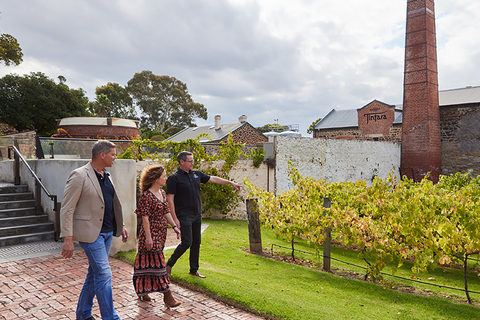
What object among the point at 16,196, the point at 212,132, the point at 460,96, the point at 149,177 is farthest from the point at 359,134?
the point at 149,177

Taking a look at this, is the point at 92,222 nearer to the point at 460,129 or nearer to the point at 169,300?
the point at 169,300

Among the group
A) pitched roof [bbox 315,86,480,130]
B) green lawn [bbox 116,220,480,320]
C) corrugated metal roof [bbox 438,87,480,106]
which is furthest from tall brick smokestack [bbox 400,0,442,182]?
green lawn [bbox 116,220,480,320]

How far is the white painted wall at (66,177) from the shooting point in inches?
253

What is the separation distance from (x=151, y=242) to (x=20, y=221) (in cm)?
524

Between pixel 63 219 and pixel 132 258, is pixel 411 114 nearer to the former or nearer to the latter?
pixel 132 258

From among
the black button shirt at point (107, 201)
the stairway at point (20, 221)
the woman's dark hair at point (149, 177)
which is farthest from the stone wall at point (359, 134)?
the black button shirt at point (107, 201)

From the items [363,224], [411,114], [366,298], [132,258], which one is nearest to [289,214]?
[363,224]

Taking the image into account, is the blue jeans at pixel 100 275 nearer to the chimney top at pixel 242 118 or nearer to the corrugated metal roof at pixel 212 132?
the corrugated metal roof at pixel 212 132

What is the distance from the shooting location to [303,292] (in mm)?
4957

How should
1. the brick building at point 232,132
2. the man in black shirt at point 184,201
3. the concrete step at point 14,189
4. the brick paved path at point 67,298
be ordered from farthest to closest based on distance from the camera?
1. the brick building at point 232,132
2. the concrete step at point 14,189
3. the man in black shirt at point 184,201
4. the brick paved path at point 67,298

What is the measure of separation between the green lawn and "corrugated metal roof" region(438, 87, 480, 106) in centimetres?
1698

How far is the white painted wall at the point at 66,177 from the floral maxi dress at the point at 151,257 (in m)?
2.29

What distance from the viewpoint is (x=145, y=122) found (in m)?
49.1

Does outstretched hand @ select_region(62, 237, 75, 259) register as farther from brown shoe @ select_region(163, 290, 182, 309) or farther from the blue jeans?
brown shoe @ select_region(163, 290, 182, 309)
